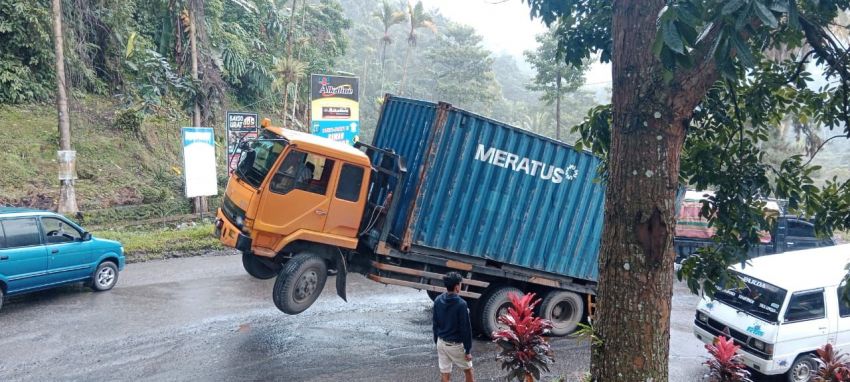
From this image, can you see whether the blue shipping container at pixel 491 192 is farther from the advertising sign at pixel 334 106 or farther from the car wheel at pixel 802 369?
the advertising sign at pixel 334 106

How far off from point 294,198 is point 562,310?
Result: 4770mm

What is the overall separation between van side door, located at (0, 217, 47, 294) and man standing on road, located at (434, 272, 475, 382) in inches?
244

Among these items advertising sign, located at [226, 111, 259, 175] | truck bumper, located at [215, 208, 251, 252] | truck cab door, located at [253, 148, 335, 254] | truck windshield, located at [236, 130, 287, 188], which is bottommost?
truck bumper, located at [215, 208, 251, 252]

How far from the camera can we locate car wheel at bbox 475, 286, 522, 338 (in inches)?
331

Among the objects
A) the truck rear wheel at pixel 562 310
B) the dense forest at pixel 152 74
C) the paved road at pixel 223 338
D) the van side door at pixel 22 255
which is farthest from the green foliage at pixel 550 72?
the van side door at pixel 22 255

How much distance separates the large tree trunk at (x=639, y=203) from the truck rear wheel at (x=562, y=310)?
15.8 ft

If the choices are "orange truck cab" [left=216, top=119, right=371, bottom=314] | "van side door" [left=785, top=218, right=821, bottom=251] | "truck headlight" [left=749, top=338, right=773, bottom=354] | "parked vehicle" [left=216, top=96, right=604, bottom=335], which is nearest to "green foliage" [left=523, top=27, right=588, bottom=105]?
"van side door" [left=785, top=218, right=821, bottom=251]

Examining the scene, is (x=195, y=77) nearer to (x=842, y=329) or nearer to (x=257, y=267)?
(x=257, y=267)

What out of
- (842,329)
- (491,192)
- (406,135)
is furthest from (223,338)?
(842,329)

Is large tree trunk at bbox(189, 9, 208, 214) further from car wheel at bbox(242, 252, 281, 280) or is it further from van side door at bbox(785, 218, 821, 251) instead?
van side door at bbox(785, 218, 821, 251)

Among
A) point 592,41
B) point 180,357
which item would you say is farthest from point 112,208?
point 592,41

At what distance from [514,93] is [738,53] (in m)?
58.4

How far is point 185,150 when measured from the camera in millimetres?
13898

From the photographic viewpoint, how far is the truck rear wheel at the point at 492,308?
840 centimetres
